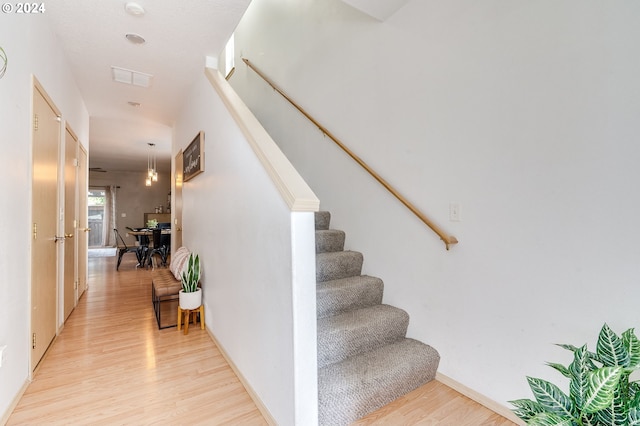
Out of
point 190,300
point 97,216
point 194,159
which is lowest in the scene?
point 190,300

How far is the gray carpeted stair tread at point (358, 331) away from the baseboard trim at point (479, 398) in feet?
1.22

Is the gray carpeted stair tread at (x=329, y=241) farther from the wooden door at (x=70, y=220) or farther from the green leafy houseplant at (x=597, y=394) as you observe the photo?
the wooden door at (x=70, y=220)

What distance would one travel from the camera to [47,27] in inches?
92.6

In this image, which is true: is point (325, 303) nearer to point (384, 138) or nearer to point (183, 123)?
point (384, 138)

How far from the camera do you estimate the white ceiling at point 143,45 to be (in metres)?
2.31

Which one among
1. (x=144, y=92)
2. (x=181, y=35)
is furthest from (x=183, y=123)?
(x=181, y=35)

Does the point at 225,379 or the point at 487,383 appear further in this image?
A: the point at 225,379

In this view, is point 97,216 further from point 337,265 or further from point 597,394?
point 597,394

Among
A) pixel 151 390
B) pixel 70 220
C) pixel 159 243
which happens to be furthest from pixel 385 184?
pixel 159 243

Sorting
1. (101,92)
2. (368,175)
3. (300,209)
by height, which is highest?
(101,92)

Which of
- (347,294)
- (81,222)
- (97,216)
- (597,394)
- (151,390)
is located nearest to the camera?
(597,394)

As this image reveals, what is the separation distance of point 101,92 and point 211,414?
3.88 meters

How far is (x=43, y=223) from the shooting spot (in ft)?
7.50

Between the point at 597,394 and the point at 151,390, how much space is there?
7.25 ft
